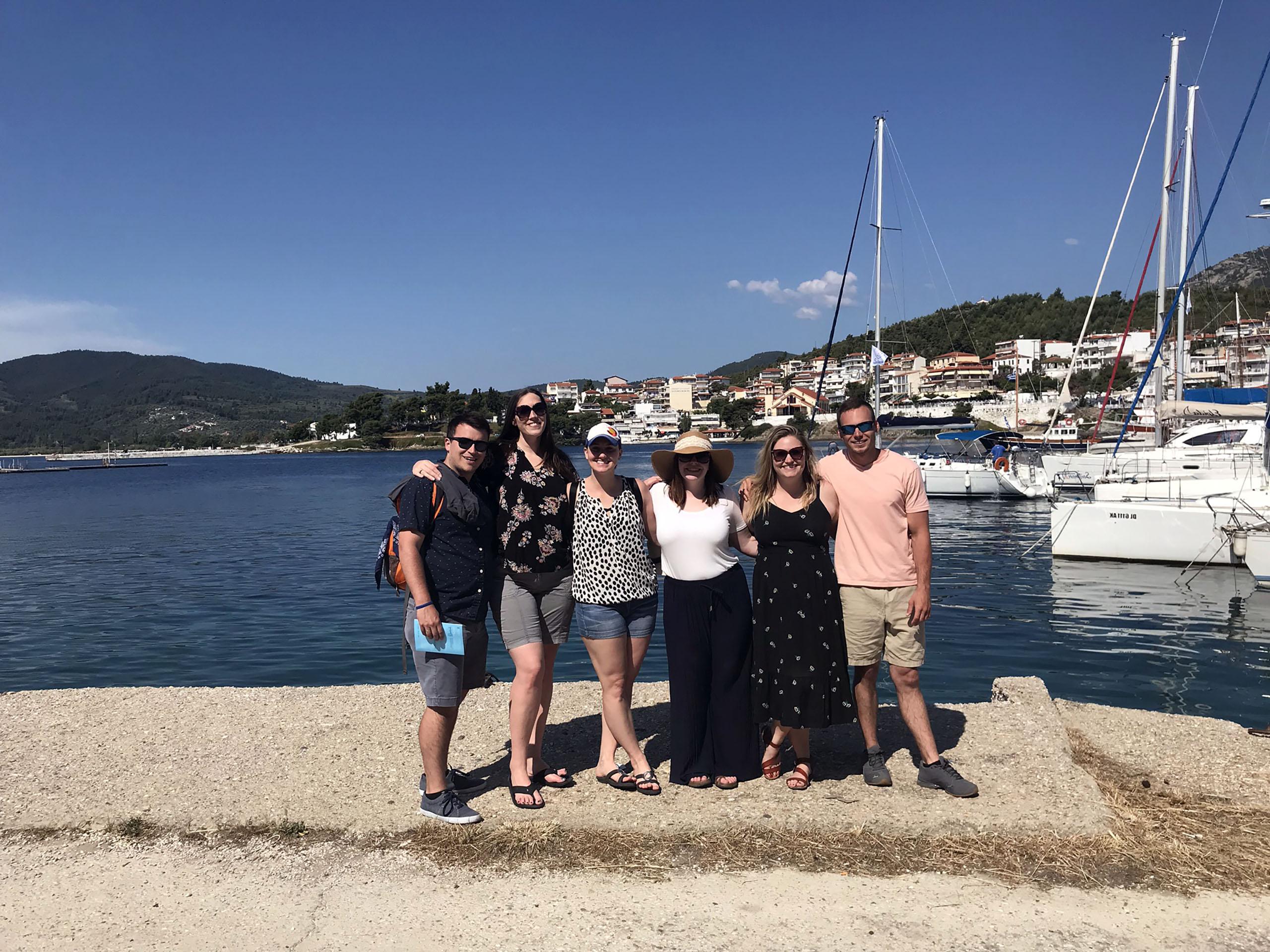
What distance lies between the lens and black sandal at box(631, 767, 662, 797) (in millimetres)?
4320

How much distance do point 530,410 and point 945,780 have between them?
2.67m

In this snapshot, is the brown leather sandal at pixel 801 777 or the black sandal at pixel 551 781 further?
the black sandal at pixel 551 781

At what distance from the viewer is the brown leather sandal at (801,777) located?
436 cm

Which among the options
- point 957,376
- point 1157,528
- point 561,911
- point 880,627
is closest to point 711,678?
point 880,627

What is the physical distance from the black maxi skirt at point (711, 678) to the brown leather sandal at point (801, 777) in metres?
0.20

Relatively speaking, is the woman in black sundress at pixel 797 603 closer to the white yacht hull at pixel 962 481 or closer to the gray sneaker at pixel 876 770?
the gray sneaker at pixel 876 770

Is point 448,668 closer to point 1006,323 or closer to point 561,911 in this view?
point 561,911

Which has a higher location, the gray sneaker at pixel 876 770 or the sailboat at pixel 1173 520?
the gray sneaker at pixel 876 770

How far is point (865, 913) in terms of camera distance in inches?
130

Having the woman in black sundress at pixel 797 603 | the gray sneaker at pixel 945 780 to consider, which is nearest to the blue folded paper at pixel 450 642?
the woman in black sundress at pixel 797 603

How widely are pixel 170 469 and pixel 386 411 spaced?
2270 inches

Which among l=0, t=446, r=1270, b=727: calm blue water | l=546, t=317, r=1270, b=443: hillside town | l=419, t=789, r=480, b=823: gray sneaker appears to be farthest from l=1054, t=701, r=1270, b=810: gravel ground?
l=546, t=317, r=1270, b=443: hillside town

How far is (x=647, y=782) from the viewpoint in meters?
4.33

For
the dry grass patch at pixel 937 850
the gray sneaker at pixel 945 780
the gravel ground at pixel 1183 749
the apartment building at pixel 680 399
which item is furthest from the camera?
the apartment building at pixel 680 399
